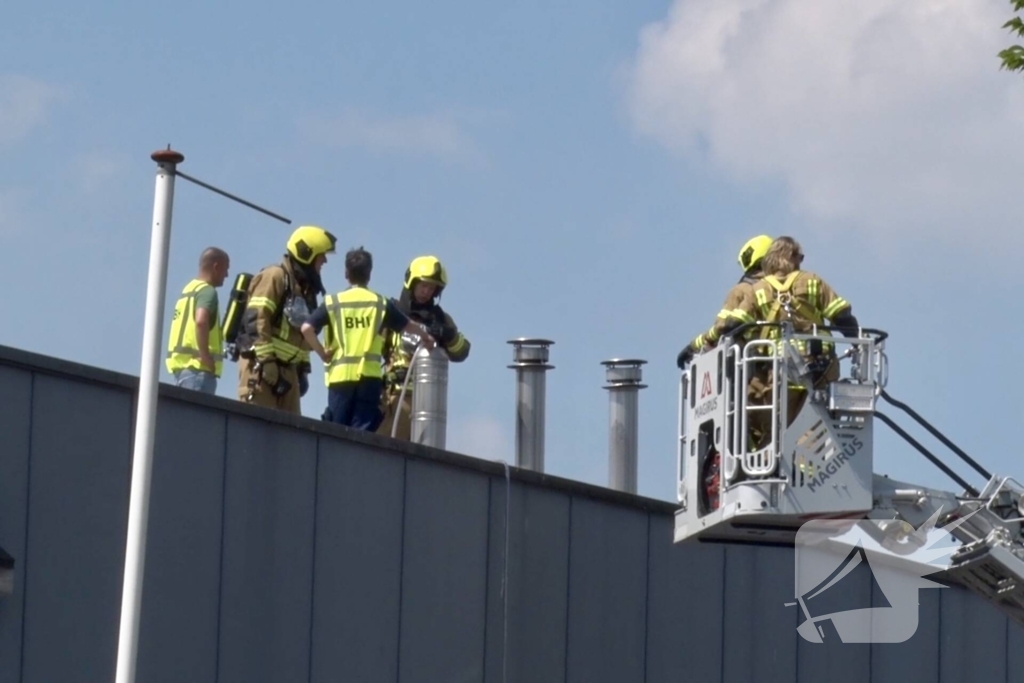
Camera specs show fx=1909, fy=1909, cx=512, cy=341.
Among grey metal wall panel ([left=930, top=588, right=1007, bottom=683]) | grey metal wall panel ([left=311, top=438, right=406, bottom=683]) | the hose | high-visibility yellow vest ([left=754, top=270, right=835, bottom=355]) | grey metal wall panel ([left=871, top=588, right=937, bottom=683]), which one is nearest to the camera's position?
high-visibility yellow vest ([left=754, top=270, right=835, bottom=355])

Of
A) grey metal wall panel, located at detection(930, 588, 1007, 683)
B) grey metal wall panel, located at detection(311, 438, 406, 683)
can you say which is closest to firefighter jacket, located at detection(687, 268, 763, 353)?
grey metal wall panel, located at detection(311, 438, 406, 683)

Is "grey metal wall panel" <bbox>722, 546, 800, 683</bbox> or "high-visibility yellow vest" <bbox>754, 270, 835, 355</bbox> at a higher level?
"high-visibility yellow vest" <bbox>754, 270, 835, 355</bbox>

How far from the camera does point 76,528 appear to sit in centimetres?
1134

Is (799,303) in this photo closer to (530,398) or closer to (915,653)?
(530,398)

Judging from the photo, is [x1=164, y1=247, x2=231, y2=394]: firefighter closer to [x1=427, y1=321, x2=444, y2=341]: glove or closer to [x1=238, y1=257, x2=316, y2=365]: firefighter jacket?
[x1=238, y1=257, x2=316, y2=365]: firefighter jacket

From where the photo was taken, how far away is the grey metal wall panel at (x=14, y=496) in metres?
10.9

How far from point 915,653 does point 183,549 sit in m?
8.53

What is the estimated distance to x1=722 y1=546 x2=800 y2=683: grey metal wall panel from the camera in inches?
653

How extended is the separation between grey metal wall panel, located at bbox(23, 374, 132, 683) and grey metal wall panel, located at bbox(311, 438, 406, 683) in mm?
1807

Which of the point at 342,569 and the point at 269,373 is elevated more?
the point at 269,373

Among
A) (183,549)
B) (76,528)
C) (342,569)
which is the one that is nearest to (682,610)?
(342,569)

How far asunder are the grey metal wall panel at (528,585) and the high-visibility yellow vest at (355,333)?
1.48 metres

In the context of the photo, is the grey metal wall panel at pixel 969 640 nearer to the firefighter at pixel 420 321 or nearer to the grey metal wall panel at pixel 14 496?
the firefighter at pixel 420 321

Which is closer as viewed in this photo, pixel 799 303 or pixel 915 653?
pixel 799 303
